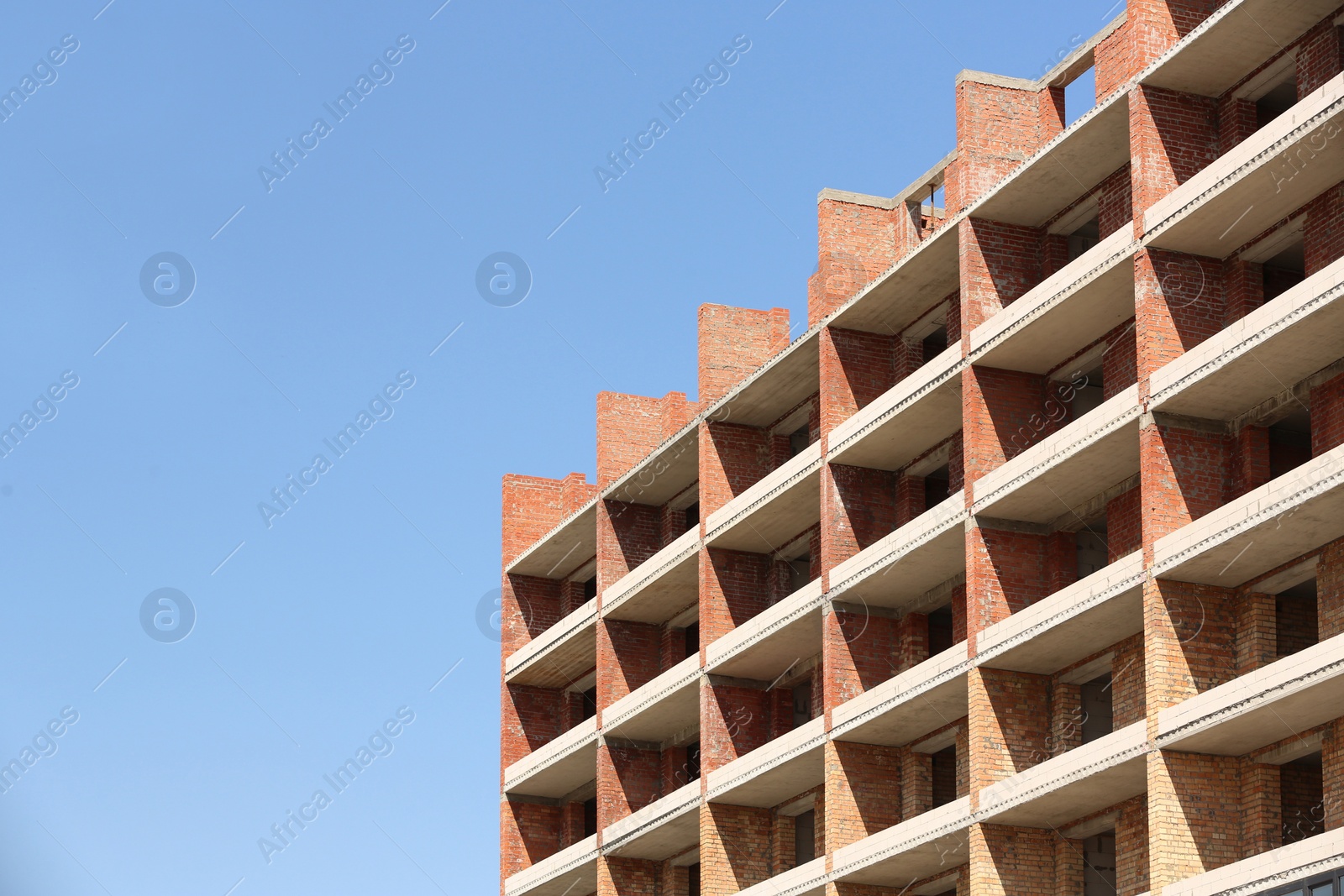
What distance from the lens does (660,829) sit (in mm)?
51375

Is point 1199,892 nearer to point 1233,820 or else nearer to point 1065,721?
point 1233,820

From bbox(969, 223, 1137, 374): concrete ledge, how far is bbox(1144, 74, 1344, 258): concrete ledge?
1.00 m

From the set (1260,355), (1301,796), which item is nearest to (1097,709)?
(1301,796)

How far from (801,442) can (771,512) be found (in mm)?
3451

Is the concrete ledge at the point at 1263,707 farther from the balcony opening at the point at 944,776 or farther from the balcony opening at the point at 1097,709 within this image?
the balcony opening at the point at 944,776

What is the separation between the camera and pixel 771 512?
48.9 m

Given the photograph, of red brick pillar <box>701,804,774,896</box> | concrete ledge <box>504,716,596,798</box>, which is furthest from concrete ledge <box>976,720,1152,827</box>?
concrete ledge <box>504,716,596,798</box>

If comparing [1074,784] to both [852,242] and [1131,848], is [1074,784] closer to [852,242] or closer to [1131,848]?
[1131,848]

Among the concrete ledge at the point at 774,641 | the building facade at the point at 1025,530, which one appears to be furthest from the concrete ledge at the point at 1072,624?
the concrete ledge at the point at 774,641

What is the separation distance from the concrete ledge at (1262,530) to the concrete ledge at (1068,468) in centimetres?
245

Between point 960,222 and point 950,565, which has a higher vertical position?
point 960,222

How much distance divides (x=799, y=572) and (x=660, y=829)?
22.3ft

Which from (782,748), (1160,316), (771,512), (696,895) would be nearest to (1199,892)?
(1160,316)

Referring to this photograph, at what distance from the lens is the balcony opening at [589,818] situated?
5931 centimetres
